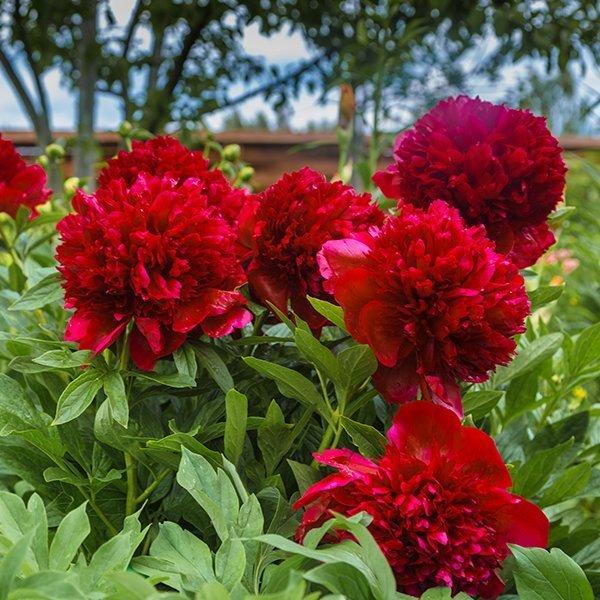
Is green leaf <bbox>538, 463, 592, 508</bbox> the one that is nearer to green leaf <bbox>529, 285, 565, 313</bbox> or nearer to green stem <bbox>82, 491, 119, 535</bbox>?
green leaf <bbox>529, 285, 565, 313</bbox>

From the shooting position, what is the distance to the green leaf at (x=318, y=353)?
1.51 feet

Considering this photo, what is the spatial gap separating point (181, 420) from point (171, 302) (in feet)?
0.47

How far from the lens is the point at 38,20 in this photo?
280 cm

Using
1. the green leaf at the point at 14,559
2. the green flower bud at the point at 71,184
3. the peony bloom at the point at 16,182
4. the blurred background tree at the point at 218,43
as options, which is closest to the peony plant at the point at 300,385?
the green leaf at the point at 14,559

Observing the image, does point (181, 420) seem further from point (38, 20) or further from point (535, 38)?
point (38, 20)

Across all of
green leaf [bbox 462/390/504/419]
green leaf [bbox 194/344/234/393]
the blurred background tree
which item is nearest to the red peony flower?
green leaf [bbox 194/344/234/393]

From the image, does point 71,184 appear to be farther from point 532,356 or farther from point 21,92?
point 21,92

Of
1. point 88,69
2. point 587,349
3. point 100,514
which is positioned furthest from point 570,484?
point 88,69

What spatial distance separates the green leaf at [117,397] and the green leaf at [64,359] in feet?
0.06

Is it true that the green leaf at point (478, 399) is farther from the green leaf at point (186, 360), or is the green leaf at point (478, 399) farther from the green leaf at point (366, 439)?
the green leaf at point (186, 360)

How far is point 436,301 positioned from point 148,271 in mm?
178

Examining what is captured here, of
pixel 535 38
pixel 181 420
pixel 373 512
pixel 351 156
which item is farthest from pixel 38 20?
pixel 373 512

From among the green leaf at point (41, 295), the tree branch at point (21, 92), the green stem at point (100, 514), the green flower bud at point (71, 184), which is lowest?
the green stem at point (100, 514)

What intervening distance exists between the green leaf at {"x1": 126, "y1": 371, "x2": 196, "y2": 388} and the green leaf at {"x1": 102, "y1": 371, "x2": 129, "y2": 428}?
12 millimetres
